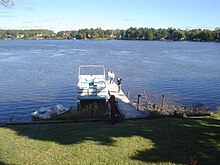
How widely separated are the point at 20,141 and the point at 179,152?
5.62m

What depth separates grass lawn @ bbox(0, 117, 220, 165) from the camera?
10.0 m

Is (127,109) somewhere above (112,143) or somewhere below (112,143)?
below

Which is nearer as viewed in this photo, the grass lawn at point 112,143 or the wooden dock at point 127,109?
the grass lawn at point 112,143

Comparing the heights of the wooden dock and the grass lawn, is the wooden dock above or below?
below

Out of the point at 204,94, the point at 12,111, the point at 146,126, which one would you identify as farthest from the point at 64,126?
the point at 204,94

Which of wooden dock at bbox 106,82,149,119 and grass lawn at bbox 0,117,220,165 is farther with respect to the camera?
wooden dock at bbox 106,82,149,119

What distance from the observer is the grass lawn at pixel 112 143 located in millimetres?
10031

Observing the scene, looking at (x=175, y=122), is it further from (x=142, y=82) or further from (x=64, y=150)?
(x=142, y=82)

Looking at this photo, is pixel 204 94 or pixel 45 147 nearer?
pixel 45 147

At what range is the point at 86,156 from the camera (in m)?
10.1

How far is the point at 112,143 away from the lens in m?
11.4

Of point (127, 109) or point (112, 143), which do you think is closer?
point (112, 143)

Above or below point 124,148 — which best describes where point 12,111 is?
below

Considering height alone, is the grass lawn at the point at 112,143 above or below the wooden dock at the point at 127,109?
above
